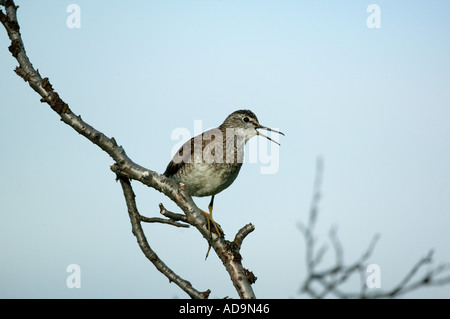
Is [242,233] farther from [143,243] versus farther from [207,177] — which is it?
[207,177]

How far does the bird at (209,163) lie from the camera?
876cm

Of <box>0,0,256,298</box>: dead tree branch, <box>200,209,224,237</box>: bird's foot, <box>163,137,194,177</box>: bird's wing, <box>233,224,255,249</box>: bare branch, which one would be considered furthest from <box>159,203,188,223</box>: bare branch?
<box>163,137,194,177</box>: bird's wing

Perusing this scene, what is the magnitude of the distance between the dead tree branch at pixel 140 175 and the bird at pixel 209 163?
154cm

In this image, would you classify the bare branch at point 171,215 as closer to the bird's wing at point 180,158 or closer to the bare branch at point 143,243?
the bare branch at point 143,243

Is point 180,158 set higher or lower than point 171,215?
higher

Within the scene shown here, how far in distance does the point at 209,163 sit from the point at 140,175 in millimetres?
1809

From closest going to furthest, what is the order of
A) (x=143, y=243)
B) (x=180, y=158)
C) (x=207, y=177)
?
(x=143, y=243) < (x=207, y=177) < (x=180, y=158)

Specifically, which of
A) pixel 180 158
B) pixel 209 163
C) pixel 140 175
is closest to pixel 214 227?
pixel 140 175

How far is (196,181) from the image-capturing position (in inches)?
344

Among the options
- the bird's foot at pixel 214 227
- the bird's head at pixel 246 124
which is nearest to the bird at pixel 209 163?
the bird's head at pixel 246 124

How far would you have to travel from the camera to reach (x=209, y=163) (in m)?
8.78

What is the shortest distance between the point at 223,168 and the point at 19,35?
12.3 ft
